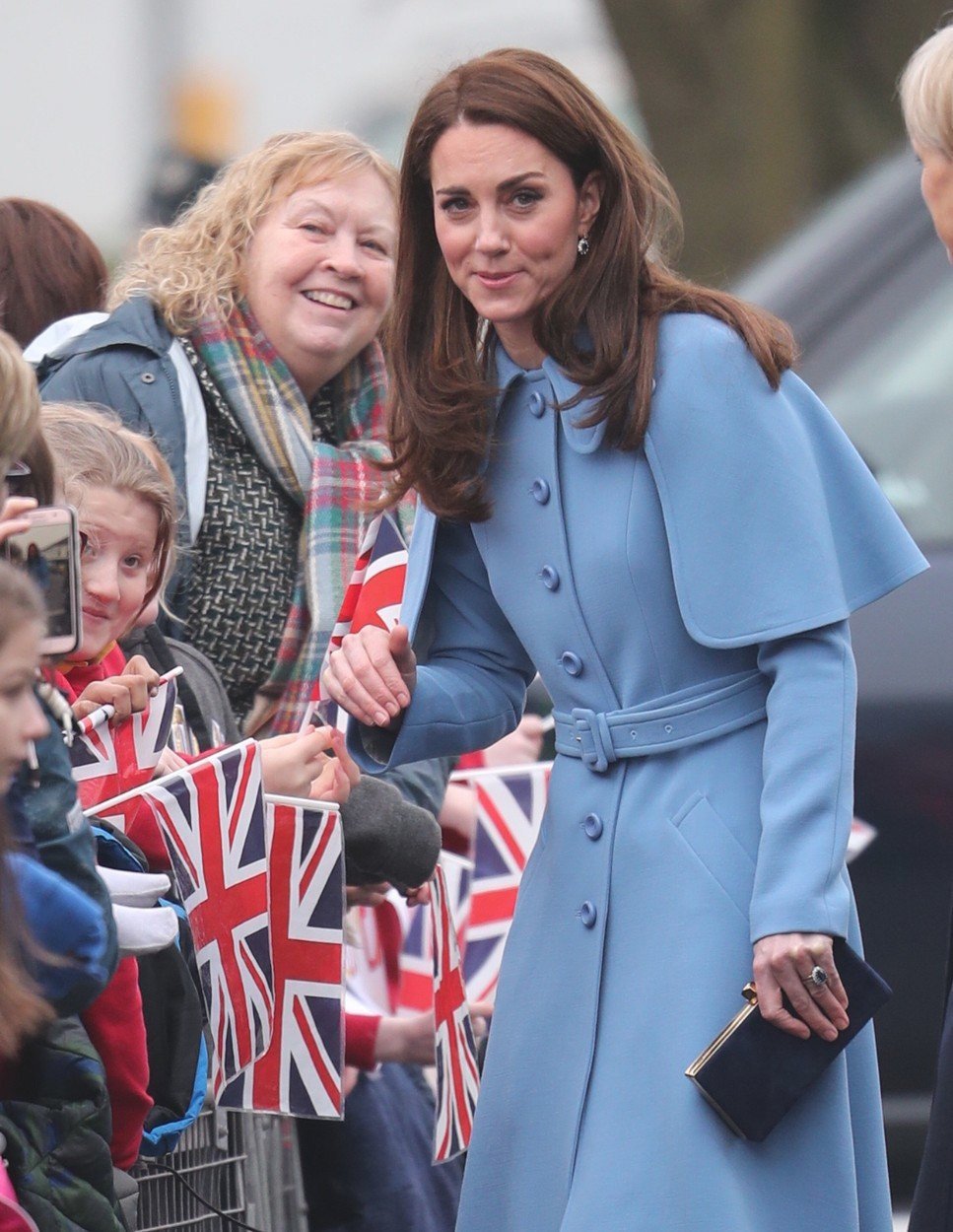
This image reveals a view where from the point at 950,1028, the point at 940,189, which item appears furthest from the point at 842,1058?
the point at 940,189

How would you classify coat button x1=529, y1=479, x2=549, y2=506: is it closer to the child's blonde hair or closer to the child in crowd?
the child's blonde hair

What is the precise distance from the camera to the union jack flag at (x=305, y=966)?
3.26m

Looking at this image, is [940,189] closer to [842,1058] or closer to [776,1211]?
[842,1058]

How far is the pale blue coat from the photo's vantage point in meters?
2.93

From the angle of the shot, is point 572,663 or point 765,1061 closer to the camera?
point 765,1061

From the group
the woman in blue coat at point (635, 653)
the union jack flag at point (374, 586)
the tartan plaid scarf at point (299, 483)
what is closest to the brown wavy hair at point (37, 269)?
the tartan plaid scarf at point (299, 483)

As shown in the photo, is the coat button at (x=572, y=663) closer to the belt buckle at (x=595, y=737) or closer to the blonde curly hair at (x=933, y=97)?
the belt buckle at (x=595, y=737)

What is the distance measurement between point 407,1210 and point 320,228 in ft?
5.02

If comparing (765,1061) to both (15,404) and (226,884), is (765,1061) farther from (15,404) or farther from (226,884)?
(15,404)

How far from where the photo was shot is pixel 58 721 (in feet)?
8.87

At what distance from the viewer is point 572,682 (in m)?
3.13

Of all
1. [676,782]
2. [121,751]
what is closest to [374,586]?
[121,751]

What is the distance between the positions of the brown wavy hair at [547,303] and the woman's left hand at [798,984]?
627mm

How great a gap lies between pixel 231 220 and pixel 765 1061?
1.69 metres
